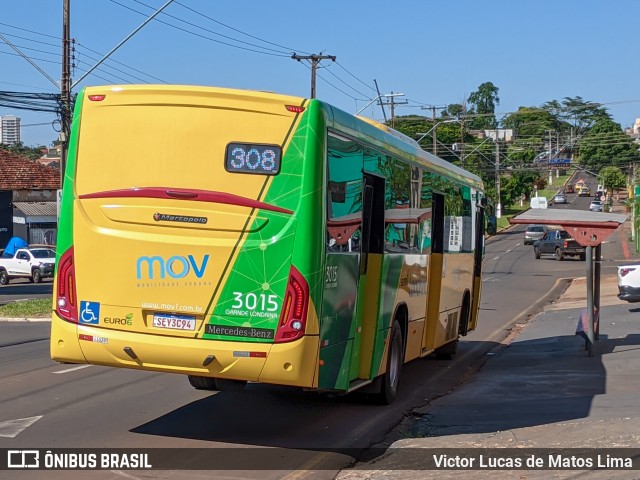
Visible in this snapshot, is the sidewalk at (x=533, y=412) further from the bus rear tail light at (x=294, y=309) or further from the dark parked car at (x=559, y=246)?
the dark parked car at (x=559, y=246)

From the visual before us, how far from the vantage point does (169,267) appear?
8406 mm

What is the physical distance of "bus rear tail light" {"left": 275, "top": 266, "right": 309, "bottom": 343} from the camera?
26.8 feet

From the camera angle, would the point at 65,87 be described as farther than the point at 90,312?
Yes

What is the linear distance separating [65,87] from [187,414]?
67.4 ft

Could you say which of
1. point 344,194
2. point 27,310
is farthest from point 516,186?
point 344,194

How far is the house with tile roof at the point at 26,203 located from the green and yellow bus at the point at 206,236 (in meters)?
52.0

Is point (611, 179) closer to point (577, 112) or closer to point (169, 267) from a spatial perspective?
point (577, 112)

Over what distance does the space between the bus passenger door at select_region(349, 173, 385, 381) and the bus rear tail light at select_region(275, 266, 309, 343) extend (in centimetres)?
157

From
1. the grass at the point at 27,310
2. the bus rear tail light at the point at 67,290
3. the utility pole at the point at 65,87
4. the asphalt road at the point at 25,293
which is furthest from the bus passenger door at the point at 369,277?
the asphalt road at the point at 25,293

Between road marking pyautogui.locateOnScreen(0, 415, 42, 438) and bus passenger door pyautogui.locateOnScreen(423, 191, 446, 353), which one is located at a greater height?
bus passenger door pyautogui.locateOnScreen(423, 191, 446, 353)

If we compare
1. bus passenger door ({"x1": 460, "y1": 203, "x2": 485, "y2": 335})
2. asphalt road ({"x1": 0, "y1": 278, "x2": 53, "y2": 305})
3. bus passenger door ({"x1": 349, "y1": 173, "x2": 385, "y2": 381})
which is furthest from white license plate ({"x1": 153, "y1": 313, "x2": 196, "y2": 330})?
asphalt road ({"x1": 0, "y1": 278, "x2": 53, "y2": 305})

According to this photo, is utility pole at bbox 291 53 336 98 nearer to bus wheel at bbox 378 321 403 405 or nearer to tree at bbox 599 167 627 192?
bus wheel at bbox 378 321 403 405

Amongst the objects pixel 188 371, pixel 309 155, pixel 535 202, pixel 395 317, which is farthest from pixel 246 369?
pixel 535 202

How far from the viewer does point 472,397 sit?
39.2 ft
